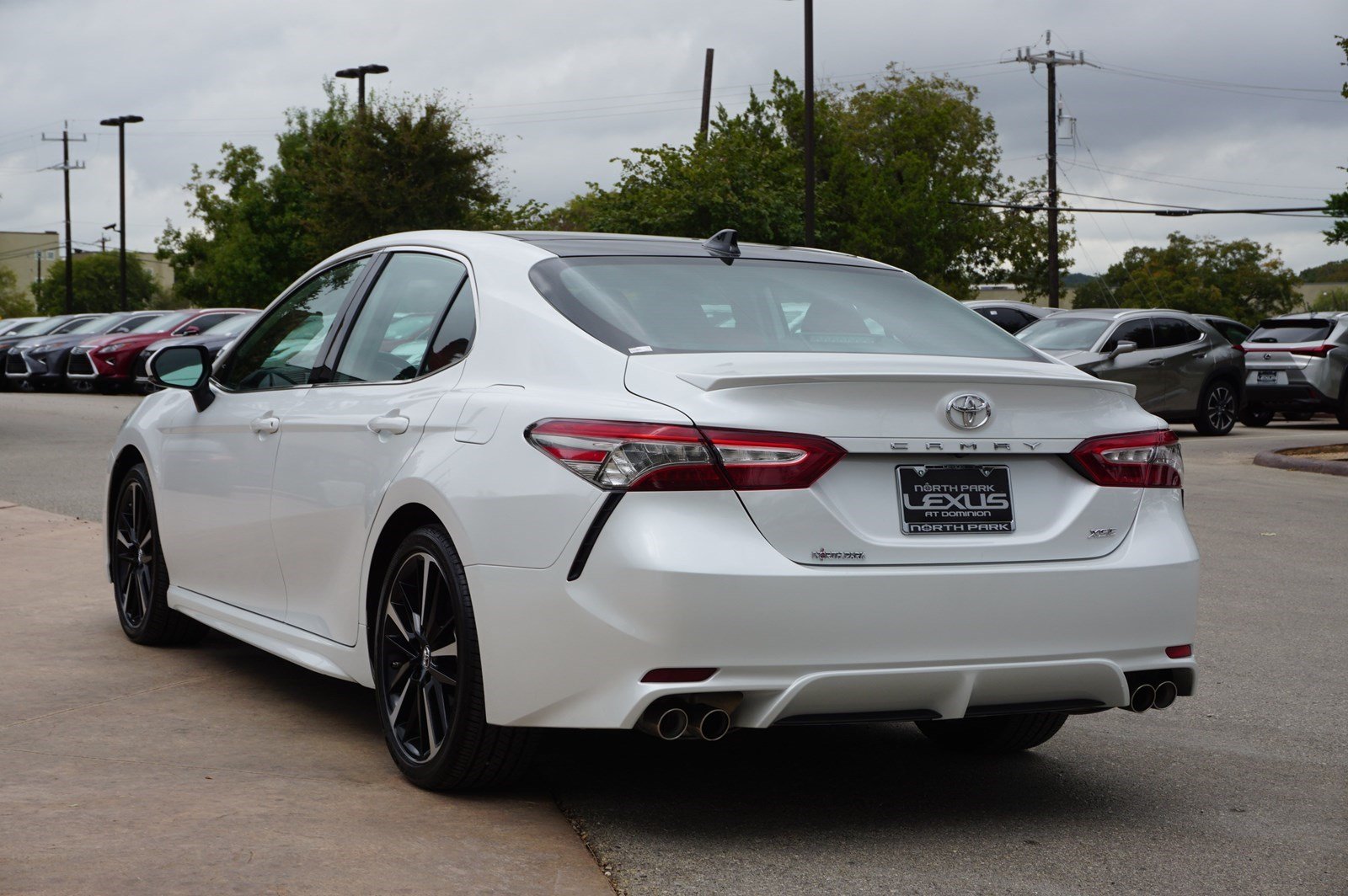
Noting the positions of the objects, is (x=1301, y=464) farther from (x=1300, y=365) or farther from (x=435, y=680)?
(x=435, y=680)

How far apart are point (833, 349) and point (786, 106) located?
54790 millimetres

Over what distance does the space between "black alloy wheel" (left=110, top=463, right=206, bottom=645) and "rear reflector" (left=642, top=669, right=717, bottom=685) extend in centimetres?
317

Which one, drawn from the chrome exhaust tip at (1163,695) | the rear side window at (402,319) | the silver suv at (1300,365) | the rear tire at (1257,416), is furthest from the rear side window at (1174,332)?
the chrome exhaust tip at (1163,695)

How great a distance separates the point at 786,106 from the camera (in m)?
57.8

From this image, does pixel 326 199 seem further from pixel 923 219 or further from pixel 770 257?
pixel 770 257

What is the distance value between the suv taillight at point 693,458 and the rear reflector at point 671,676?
0.42m

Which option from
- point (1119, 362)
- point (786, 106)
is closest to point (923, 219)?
point (786, 106)

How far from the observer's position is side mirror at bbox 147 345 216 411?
20.3 feet

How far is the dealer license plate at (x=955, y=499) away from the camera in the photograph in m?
3.99

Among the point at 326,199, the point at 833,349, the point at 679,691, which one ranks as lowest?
the point at 679,691

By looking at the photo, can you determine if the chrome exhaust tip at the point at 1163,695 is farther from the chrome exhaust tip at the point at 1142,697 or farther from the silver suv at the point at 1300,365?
the silver suv at the point at 1300,365

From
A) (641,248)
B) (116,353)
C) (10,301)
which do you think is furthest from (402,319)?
(10,301)

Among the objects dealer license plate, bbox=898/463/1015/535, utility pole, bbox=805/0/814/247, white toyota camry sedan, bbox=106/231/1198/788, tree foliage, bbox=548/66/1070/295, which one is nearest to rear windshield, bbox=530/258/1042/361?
white toyota camry sedan, bbox=106/231/1198/788

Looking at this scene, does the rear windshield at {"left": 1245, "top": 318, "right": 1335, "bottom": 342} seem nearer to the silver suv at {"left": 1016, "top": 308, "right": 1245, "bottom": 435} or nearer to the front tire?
the silver suv at {"left": 1016, "top": 308, "right": 1245, "bottom": 435}
